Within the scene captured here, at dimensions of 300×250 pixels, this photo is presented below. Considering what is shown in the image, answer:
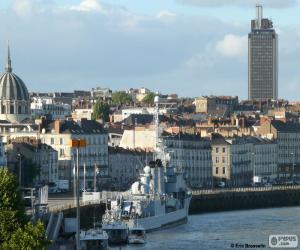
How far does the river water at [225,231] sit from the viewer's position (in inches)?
3263

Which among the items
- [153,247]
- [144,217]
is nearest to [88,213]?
[144,217]

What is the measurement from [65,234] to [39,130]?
6975 cm

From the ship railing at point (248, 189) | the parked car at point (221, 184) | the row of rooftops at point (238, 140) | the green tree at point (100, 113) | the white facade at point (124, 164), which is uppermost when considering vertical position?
the green tree at point (100, 113)

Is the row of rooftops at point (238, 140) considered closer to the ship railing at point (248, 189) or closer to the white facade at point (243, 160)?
the white facade at point (243, 160)

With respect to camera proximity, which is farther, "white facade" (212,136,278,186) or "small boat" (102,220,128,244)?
"white facade" (212,136,278,186)

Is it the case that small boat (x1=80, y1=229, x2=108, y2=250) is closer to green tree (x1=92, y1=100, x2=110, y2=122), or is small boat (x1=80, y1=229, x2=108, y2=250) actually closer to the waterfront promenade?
the waterfront promenade

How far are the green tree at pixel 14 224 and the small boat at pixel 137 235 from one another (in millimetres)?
23112

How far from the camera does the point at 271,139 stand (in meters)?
163

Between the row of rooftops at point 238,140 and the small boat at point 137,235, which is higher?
the row of rooftops at point 238,140

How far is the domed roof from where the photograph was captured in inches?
6545

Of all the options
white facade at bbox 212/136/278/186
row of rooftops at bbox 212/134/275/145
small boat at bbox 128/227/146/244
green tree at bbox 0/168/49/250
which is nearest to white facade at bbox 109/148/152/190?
white facade at bbox 212/136/278/186

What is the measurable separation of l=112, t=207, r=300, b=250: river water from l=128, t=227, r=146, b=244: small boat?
368mm

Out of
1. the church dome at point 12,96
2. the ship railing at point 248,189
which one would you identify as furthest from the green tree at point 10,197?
the church dome at point 12,96

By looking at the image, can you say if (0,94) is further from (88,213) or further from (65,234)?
(65,234)
